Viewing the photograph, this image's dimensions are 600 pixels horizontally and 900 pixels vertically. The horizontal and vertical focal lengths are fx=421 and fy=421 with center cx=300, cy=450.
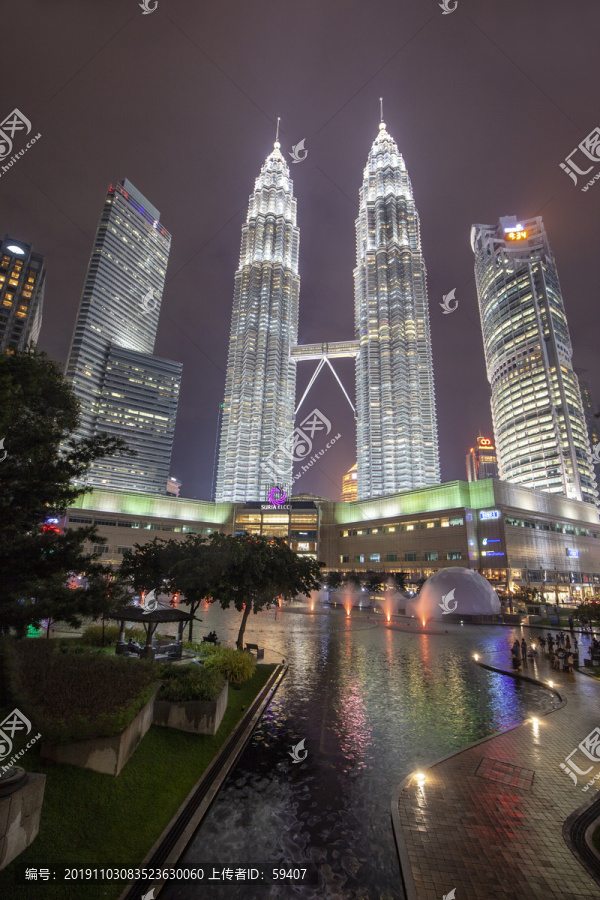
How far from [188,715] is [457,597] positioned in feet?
139

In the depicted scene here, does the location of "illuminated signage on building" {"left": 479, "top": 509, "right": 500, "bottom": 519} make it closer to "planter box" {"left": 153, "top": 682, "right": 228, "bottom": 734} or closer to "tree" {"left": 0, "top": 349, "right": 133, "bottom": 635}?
"planter box" {"left": 153, "top": 682, "right": 228, "bottom": 734}

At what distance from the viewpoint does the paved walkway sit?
22.1ft

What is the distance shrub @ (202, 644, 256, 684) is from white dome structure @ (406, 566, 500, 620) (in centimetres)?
3567

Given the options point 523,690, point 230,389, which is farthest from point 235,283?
point 523,690

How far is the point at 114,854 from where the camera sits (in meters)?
6.89

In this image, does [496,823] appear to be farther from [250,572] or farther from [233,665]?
[250,572]

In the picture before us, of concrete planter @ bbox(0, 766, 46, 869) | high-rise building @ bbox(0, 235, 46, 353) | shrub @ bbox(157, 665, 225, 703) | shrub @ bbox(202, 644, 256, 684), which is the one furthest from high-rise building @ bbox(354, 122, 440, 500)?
concrete planter @ bbox(0, 766, 46, 869)

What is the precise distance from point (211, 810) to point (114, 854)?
241 centimetres

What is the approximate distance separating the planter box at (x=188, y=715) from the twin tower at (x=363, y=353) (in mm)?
134831

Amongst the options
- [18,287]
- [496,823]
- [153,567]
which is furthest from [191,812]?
[18,287]

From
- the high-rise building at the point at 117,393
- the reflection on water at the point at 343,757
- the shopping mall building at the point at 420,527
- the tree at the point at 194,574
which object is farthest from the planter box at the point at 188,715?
the high-rise building at the point at 117,393

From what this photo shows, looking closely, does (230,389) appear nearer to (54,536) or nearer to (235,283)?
(235,283)

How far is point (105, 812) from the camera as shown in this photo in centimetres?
780

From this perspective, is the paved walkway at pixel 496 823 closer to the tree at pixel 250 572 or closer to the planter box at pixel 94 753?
the planter box at pixel 94 753
